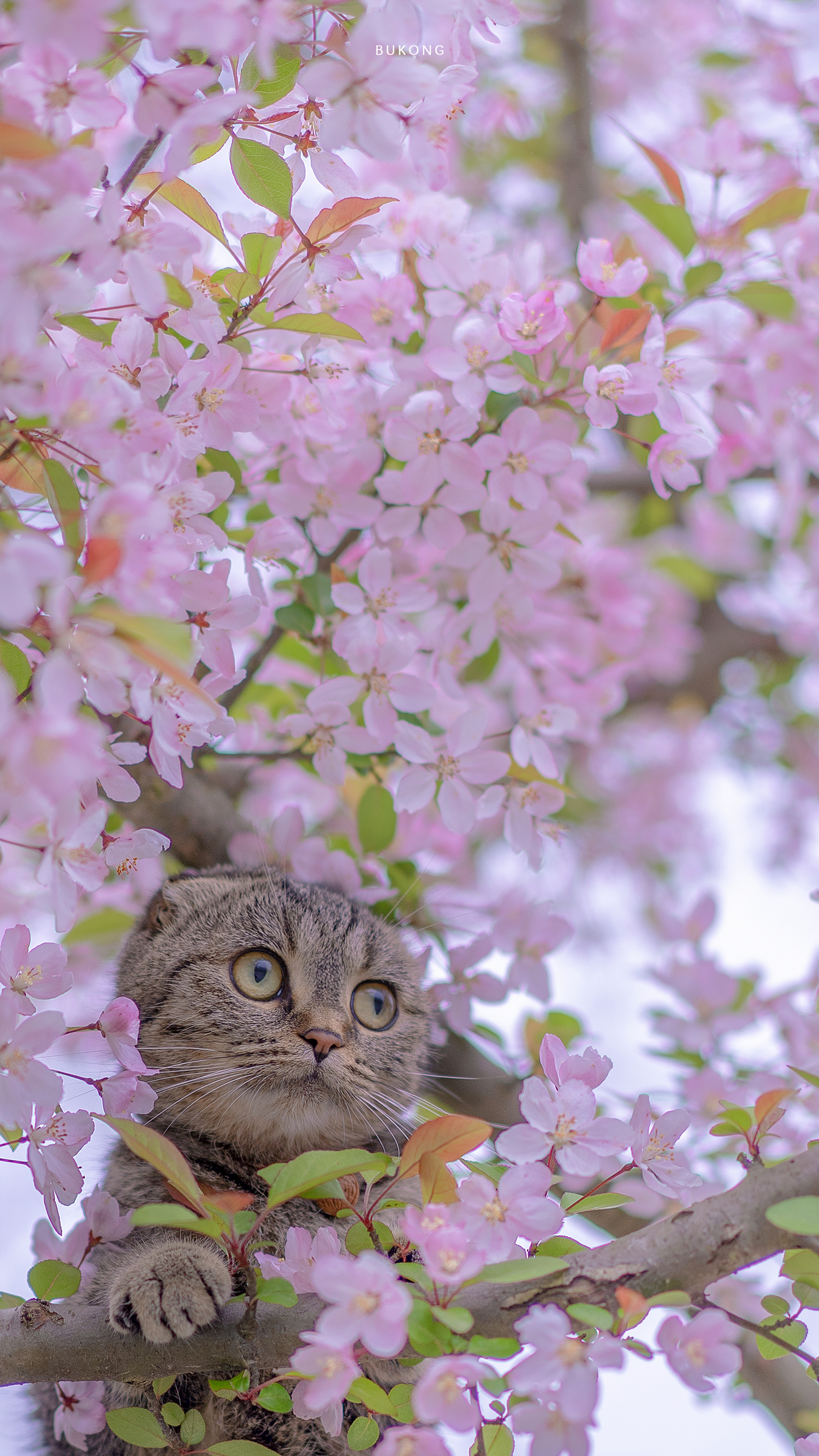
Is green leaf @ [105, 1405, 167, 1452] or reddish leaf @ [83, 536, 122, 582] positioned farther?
green leaf @ [105, 1405, 167, 1452]

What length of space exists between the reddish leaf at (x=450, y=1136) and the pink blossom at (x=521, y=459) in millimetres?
899

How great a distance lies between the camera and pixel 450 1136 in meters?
1.10

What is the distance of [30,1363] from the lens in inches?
44.5

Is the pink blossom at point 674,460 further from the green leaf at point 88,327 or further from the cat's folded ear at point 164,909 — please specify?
the cat's folded ear at point 164,909

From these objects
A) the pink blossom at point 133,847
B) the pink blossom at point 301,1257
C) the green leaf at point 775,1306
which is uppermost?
the pink blossom at point 133,847

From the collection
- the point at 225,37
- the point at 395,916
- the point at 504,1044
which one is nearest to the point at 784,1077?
the point at 504,1044

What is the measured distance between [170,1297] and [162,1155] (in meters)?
0.21

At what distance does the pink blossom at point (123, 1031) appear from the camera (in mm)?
1298

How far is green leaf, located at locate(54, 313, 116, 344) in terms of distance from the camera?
122cm

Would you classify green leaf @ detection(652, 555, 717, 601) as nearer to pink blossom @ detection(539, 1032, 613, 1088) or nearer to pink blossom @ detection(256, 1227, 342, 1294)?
pink blossom @ detection(539, 1032, 613, 1088)

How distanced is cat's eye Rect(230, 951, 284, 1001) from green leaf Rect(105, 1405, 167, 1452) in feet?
2.01

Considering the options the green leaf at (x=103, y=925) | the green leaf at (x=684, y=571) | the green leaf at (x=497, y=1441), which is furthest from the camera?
the green leaf at (x=684, y=571)

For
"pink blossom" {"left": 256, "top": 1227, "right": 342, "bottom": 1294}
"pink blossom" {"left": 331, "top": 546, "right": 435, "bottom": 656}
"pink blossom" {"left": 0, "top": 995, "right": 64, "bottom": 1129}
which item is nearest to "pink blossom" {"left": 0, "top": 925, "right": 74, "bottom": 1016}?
"pink blossom" {"left": 0, "top": 995, "right": 64, "bottom": 1129}

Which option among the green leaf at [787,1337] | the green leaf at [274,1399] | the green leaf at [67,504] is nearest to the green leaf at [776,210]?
the green leaf at [67,504]
